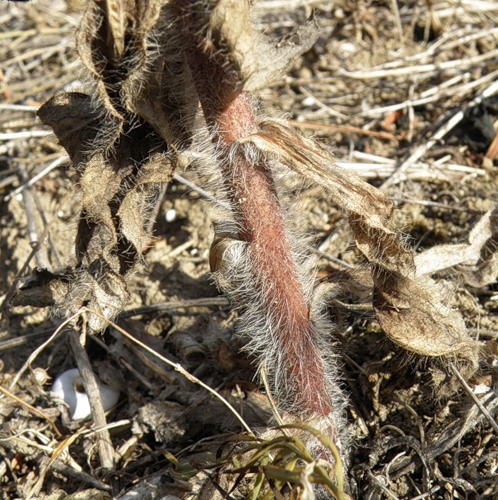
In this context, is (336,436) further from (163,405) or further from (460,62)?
(460,62)

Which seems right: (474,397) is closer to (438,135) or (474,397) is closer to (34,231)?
(438,135)

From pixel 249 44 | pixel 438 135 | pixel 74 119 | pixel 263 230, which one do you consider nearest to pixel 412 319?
pixel 263 230

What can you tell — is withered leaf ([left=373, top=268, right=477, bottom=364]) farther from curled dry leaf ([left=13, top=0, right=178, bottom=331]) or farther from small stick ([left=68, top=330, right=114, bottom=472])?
small stick ([left=68, top=330, right=114, bottom=472])

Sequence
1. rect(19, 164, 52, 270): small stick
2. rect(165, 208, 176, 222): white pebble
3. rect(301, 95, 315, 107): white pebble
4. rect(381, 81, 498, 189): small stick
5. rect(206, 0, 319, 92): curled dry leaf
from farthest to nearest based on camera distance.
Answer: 1. rect(301, 95, 315, 107): white pebble
2. rect(165, 208, 176, 222): white pebble
3. rect(381, 81, 498, 189): small stick
4. rect(19, 164, 52, 270): small stick
5. rect(206, 0, 319, 92): curled dry leaf

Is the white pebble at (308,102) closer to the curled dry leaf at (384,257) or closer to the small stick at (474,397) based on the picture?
the curled dry leaf at (384,257)

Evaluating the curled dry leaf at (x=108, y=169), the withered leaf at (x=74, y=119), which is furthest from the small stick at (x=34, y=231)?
the withered leaf at (x=74, y=119)

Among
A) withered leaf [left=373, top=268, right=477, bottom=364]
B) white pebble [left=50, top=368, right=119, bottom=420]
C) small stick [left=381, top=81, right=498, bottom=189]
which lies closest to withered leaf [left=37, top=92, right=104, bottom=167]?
withered leaf [left=373, top=268, right=477, bottom=364]

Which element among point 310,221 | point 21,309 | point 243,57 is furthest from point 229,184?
point 21,309
